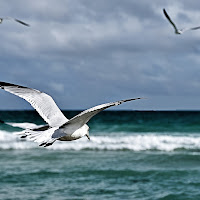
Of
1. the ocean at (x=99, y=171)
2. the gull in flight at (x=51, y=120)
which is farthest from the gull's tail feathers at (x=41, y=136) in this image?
the ocean at (x=99, y=171)

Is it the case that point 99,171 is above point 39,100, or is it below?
below

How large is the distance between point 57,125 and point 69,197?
4.55 m

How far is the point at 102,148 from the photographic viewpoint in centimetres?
1451

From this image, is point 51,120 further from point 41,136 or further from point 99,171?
point 99,171

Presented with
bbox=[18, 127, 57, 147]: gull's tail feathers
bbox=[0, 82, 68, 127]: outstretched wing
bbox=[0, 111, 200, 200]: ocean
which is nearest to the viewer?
bbox=[18, 127, 57, 147]: gull's tail feathers

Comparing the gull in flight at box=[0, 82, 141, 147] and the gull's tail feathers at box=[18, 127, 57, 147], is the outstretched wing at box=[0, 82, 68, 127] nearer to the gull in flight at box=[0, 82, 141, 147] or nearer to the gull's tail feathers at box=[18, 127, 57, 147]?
the gull in flight at box=[0, 82, 141, 147]

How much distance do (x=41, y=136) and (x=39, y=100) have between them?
1019mm

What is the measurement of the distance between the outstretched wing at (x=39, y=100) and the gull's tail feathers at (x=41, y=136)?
469mm

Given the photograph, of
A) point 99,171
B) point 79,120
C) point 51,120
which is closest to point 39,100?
point 51,120

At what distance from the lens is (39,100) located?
14.8 feet

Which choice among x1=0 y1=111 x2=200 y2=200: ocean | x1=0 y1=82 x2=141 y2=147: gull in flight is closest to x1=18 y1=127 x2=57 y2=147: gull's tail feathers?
x1=0 y1=82 x2=141 y2=147: gull in flight

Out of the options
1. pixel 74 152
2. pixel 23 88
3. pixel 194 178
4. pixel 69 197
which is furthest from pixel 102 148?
pixel 23 88

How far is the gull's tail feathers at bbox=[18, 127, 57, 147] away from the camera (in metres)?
3.35

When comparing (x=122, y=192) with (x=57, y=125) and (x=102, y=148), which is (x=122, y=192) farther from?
(x=102, y=148)
